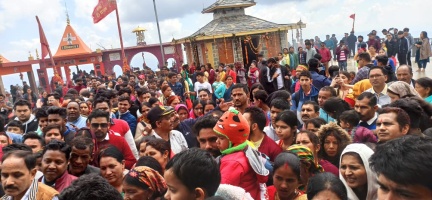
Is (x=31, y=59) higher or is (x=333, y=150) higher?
(x=31, y=59)

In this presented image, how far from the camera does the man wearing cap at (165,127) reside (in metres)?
4.59

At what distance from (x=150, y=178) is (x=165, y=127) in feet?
6.18

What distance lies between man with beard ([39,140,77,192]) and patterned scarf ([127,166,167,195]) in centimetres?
83

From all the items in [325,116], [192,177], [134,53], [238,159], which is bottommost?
[325,116]

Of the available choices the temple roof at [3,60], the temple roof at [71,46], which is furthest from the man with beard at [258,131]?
the temple roof at [71,46]

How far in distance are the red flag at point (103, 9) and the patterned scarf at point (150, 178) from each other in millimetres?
18340

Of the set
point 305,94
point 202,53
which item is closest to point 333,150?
point 305,94

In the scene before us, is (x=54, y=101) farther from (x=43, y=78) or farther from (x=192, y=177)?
(x=43, y=78)

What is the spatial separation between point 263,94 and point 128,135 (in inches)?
88.3

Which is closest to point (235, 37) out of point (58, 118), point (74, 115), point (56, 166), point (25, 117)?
point (25, 117)

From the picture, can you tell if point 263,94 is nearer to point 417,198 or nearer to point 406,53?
point 417,198

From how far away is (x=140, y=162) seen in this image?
3.17 m

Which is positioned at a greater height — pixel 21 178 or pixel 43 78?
pixel 43 78

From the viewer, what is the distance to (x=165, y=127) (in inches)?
182
